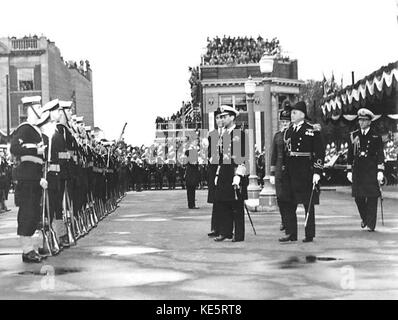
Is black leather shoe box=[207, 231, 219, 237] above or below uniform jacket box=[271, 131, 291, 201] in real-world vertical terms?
below

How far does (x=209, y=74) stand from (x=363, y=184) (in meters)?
49.0

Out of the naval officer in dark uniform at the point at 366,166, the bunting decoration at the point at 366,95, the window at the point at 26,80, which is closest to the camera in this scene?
the naval officer in dark uniform at the point at 366,166

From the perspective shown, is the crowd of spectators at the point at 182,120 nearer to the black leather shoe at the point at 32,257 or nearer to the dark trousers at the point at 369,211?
the dark trousers at the point at 369,211

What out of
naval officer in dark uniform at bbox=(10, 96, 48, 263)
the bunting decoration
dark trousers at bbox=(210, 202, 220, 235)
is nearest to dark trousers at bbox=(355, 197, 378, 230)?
dark trousers at bbox=(210, 202, 220, 235)

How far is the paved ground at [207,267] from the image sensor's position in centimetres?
745

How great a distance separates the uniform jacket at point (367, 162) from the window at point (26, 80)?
843 inches

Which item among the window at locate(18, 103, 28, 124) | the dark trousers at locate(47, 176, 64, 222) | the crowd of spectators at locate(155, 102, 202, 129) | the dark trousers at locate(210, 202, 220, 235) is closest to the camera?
the window at locate(18, 103, 28, 124)

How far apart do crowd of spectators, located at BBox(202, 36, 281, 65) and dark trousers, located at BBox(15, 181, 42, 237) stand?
5010cm

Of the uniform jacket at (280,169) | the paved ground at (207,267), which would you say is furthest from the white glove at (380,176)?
the uniform jacket at (280,169)

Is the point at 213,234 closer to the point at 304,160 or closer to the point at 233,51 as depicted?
the point at 304,160

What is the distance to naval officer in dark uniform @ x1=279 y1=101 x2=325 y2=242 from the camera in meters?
11.5

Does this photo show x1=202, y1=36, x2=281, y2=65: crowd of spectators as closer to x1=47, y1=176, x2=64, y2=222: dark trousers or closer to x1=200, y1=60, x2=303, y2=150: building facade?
x1=200, y1=60, x2=303, y2=150: building facade
